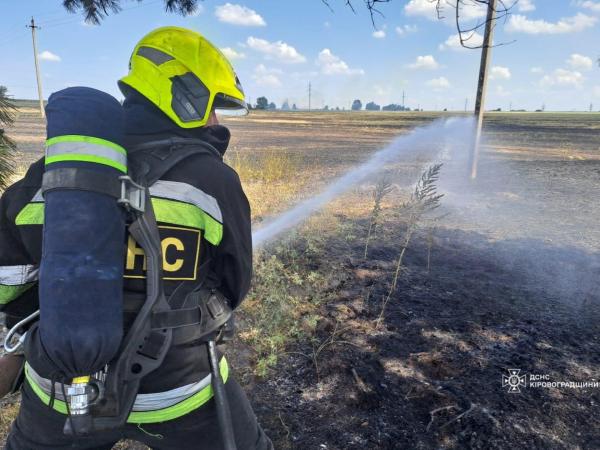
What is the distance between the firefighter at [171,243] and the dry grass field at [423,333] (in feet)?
4.00

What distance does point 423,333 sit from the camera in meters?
3.66

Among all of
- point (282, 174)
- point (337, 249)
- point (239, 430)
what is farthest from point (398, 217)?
point (239, 430)

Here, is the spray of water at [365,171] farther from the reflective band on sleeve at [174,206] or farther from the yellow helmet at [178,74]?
the reflective band on sleeve at [174,206]

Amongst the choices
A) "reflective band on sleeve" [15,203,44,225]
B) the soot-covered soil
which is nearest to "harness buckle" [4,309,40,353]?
"reflective band on sleeve" [15,203,44,225]

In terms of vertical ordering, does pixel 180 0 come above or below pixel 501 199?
above

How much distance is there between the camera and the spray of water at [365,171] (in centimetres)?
708

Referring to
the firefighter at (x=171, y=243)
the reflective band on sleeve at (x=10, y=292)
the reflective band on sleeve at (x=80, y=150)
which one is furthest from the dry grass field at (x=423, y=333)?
the reflective band on sleeve at (x=80, y=150)

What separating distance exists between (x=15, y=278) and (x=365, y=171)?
1295 centimetres

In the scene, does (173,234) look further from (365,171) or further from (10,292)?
(365,171)

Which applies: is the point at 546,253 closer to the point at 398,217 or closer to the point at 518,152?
the point at 398,217

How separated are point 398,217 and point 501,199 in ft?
10.1

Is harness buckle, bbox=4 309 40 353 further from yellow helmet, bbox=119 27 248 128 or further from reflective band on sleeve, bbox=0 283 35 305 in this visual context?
yellow helmet, bbox=119 27 248 128

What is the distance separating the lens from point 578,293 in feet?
14.7

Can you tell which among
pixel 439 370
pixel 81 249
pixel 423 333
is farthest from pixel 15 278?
pixel 423 333
